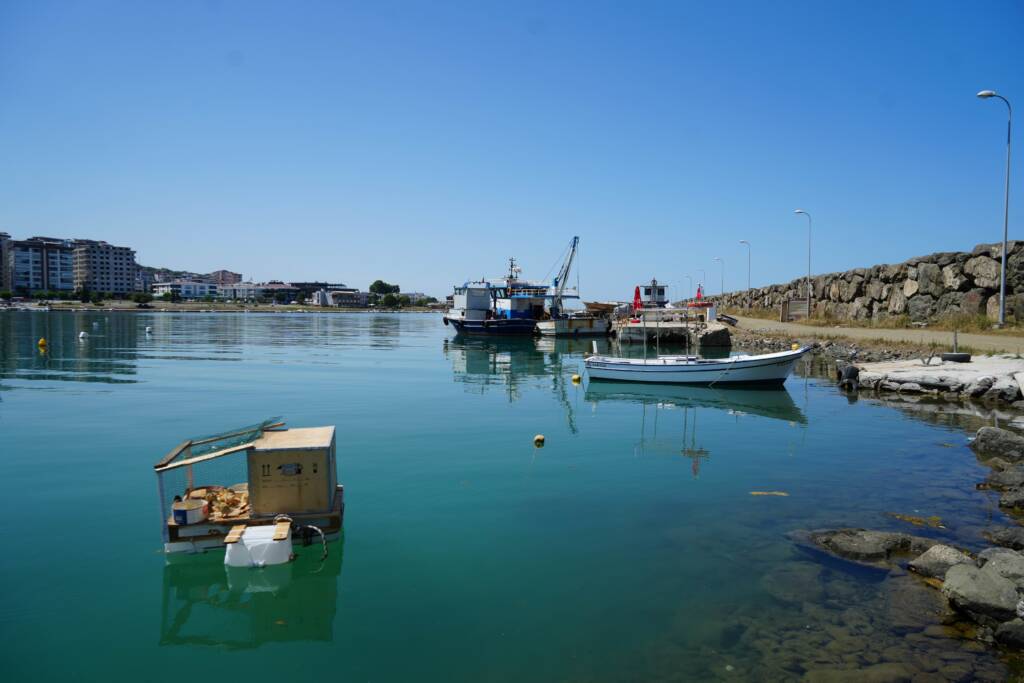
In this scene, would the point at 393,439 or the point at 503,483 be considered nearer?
the point at 503,483

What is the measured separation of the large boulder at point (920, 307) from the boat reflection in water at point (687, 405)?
52.3ft

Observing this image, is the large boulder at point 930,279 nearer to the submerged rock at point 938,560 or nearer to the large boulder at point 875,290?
the large boulder at point 875,290

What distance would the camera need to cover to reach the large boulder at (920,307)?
35500mm

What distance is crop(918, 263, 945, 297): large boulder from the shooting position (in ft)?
114

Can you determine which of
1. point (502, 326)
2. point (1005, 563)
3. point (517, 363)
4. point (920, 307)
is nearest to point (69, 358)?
point (517, 363)

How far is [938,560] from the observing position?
7883mm

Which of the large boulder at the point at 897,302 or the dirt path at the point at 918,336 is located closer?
the dirt path at the point at 918,336

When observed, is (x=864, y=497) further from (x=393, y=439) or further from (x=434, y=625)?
(x=393, y=439)

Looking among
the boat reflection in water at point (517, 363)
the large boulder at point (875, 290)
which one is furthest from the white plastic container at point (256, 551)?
the large boulder at point (875, 290)

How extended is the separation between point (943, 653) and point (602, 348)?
49.6m

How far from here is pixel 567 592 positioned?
775 cm

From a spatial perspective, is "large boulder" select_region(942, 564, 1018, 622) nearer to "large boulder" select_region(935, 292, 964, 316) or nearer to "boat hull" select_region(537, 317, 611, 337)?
"large boulder" select_region(935, 292, 964, 316)

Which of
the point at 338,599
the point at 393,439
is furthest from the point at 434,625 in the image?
the point at 393,439

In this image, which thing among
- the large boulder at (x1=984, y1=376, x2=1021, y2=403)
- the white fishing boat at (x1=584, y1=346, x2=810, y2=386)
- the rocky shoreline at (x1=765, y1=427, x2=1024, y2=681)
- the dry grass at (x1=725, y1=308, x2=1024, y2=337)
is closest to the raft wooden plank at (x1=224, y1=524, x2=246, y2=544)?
the rocky shoreline at (x1=765, y1=427, x2=1024, y2=681)
